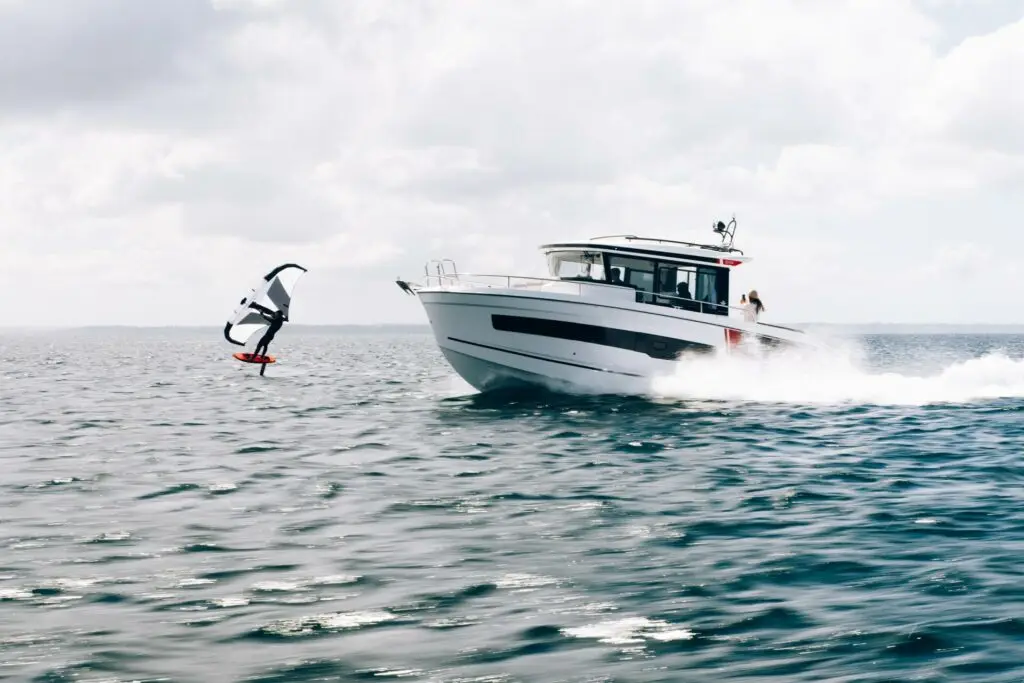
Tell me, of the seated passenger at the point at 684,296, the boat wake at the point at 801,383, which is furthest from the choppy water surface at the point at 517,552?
the seated passenger at the point at 684,296

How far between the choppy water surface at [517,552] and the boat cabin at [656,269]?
4.79m

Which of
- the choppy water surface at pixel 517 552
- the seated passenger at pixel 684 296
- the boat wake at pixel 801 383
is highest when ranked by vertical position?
the seated passenger at pixel 684 296

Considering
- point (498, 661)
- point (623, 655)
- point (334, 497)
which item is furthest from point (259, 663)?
point (334, 497)

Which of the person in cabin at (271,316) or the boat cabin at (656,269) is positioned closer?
the boat cabin at (656,269)

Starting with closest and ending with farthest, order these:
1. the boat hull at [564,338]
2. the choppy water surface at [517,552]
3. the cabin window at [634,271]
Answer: the choppy water surface at [517,552] → the boat hull at [564,338] → the cabin window at [634,271]

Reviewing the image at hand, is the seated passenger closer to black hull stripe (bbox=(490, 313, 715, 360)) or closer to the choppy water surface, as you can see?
black hull stripe (bbox=(490, 313, 715, 360))

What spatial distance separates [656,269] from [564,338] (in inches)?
111

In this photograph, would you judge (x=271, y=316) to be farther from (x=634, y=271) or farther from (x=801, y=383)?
(x=801, y=383)

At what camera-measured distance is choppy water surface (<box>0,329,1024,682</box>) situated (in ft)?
19.7

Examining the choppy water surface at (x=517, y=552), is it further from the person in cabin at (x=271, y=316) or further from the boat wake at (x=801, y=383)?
the person in cabin at (x=271, y=316)

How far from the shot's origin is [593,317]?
22.0m

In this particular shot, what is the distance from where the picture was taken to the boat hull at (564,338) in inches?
859

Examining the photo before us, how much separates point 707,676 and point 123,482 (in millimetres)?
9246

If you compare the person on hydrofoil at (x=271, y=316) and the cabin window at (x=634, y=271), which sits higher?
the cabin window at (x=634, y=271)
